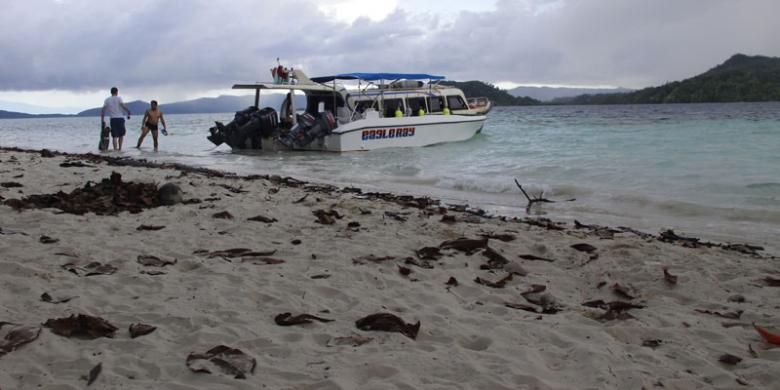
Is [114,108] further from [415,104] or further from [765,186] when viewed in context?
[765,186]

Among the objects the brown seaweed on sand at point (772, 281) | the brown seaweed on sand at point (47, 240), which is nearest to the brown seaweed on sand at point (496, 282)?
the brown seaweed on sand at point (772, 281)

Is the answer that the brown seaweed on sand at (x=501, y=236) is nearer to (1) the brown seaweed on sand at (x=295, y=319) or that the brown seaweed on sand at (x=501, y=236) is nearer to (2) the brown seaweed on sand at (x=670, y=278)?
(2) the brown seaweed on sand at (x=670, y=278)

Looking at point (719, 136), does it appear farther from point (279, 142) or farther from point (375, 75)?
point (279, 142)

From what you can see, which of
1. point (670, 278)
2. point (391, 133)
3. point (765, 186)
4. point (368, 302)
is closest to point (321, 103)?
point (391, 133)

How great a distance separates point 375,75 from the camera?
20.2 m

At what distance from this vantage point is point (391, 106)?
21.2 meters

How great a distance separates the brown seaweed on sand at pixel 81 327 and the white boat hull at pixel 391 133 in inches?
648

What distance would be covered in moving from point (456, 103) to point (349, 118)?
476cm

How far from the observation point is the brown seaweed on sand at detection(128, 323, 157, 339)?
3089mm

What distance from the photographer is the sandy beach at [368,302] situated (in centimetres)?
276

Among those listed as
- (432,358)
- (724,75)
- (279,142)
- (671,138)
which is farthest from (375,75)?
(724,75)

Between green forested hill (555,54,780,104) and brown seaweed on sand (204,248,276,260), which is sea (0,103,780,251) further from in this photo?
green forested hill (555,54,780,104)

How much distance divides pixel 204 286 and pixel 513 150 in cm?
1583

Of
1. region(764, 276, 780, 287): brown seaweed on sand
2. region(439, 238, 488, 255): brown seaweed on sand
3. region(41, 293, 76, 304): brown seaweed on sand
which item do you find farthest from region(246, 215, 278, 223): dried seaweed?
region(764, 276, 780, 287): brown seaweed on sand
